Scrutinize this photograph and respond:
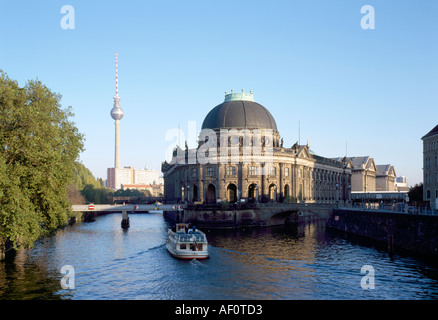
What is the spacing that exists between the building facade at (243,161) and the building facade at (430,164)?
102 ft

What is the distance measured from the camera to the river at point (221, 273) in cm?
3600

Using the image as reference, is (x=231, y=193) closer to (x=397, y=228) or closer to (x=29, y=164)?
(x=397, y=228)

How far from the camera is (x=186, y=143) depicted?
12156cm

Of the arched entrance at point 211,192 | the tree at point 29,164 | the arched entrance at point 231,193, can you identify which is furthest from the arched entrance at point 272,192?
the tree at point 29,164

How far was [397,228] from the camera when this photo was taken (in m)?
59.1

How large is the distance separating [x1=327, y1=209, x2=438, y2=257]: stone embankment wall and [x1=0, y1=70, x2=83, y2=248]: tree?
40.7m

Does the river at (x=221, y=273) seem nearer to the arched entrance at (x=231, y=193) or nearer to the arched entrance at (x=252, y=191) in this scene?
the arched entrance at (x=252, y=191)

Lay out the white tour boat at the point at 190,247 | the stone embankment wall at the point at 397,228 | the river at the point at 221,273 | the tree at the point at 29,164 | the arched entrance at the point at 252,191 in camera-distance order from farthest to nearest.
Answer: the arched entrance at the point at 252,191 < the white tour boat at the point at 190,247 < the stone embankment wall at the point at 397,228 < the tree at the point at 29,164 < the river at the point at 221,273

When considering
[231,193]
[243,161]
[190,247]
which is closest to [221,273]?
[190,247]

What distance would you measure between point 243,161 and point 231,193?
1137cm

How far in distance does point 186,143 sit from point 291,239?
5575 cm
